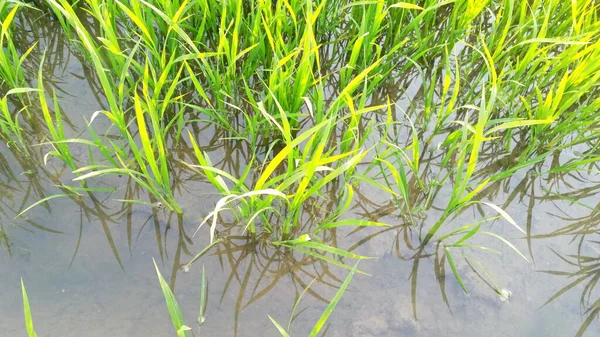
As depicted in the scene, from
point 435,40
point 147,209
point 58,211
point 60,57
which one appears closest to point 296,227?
point 147,209

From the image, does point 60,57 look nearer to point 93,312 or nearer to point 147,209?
point 147,209

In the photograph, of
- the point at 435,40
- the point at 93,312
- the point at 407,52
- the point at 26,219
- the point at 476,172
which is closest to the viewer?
the point at 93,312

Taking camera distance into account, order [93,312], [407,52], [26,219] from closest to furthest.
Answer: [93,312], [26,219], [407,52]

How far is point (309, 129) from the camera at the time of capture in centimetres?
122

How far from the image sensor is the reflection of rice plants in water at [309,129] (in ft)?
4.02

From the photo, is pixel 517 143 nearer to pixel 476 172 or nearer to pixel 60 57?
pixel 476 172

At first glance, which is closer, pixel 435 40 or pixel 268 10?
pixel 268 10

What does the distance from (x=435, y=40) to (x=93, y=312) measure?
146cm

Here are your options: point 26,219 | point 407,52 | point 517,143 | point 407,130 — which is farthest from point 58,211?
point 517,143

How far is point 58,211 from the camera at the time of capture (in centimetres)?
130

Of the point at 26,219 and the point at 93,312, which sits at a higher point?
the point at 26,219

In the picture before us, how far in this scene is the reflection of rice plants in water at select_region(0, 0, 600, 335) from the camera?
4.02ft

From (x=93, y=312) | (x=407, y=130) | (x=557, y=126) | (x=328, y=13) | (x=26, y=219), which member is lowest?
(x=93, y=312)

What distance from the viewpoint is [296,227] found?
131cm
